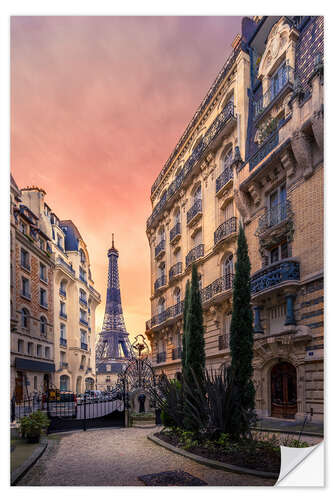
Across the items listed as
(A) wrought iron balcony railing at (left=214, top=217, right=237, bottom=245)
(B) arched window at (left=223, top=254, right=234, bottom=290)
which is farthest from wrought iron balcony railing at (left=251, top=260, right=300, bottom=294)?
(A) wrought iron balcony railing at (left=214, top=217, right=237, bottom=245)

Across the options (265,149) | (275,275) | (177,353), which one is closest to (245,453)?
(177,353)

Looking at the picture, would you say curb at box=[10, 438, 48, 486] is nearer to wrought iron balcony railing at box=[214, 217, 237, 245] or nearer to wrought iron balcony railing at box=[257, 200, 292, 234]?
wrought iron balcony railing at box=[214, 217, 237, 245]

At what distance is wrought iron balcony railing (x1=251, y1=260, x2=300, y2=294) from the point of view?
593cm

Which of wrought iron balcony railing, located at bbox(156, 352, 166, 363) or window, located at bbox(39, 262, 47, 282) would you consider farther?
wrought iron balcony railing, located at bbox(156, 352, 166, 363)

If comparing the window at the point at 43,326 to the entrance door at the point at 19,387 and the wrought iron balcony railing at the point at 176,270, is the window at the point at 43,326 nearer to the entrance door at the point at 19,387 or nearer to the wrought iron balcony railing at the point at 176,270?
the entrance door at the point at 19,387

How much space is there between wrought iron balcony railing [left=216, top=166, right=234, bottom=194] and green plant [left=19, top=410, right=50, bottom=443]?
508cm

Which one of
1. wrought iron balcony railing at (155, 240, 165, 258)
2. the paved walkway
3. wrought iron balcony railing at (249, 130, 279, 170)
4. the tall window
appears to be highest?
wrought iron balcony railing at (249, 130, 279, 170)

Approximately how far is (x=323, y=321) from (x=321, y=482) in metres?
2.32

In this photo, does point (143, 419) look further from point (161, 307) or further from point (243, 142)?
point (243, 142)

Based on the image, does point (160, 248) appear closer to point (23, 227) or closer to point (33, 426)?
point (23, 227)

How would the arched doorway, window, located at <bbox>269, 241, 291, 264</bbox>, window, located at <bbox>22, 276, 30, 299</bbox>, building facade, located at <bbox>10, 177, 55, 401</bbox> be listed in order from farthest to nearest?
window, located at <bbox>22, 276, 30, 299</bbox>, building facade, located at <bbox>10, 177, 55, 401</bbox>, window, located at <bbox>269, 241, 291, 264</bbox>, the arched doorway

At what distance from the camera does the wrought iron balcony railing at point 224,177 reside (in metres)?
7.15
